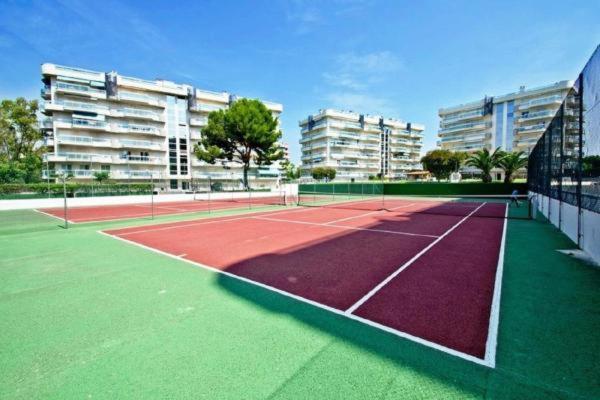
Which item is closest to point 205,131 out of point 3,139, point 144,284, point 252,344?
point 3,139

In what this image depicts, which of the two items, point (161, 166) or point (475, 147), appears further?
point (475, 147)

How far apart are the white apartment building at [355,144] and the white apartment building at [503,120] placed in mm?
18357

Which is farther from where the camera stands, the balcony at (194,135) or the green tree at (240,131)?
the balcony at (194,135)

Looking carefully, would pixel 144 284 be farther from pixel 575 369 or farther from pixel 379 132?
pixel 379 132

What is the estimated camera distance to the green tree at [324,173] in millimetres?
83019

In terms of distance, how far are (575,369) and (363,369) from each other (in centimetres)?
212

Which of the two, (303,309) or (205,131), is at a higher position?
(205,131)

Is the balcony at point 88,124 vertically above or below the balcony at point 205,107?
below

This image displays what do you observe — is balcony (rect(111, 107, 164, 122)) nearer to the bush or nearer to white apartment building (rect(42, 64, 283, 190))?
white apartment building (rect(42, 64, 283, 190))

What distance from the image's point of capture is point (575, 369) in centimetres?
293

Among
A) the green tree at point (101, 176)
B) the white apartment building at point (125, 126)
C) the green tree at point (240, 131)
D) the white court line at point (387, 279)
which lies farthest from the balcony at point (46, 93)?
the white court line at point (387, 279)

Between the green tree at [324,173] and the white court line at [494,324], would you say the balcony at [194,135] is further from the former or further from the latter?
the white court line at [494,324]

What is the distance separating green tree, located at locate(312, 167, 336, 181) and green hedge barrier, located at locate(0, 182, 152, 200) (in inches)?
2132

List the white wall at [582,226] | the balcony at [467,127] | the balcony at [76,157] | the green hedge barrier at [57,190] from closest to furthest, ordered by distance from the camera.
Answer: the white wall at [582,226] < the green hedge barrier at [57,190] < the balcony at [76,157] < the balcony at [467,127]
